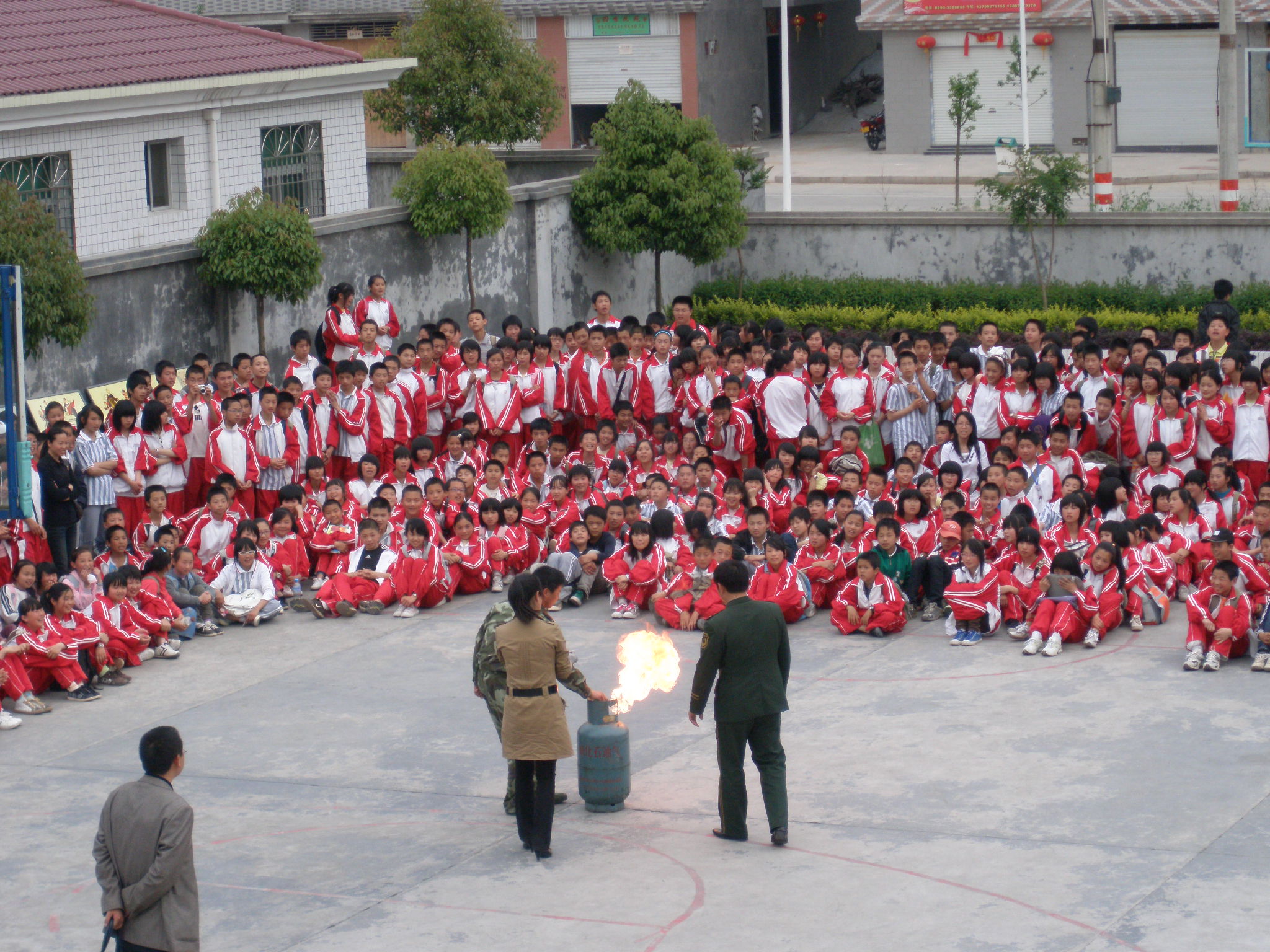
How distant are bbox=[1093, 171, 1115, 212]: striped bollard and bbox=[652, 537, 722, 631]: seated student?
11426 mm

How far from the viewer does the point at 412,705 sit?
11.2 m

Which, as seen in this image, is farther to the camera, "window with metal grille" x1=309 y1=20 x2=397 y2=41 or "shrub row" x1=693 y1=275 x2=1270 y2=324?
"window with metal grille" x1=309 y1=20 x2=397 y2=41

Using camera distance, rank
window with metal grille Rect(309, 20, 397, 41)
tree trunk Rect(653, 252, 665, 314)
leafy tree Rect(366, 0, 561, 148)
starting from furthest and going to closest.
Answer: window with metal grille Rect(309, 20, 397, 41), leafy tree Rect(366, 0, 561, 148), tree trunk Rect(653, 252, 665, 314)

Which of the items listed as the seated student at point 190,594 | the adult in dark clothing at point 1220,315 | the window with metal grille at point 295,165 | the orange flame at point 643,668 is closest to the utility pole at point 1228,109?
the adult in dark clothing at point 1220,315

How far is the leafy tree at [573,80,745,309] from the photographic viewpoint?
19.8 metres

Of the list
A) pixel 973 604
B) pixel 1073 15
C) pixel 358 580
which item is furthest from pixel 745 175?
pixel 1073 15

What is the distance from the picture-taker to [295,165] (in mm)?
20312

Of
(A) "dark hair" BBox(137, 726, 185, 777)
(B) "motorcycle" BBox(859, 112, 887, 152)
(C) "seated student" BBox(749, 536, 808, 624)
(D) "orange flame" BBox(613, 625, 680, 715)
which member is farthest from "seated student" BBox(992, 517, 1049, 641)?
(B) "motorcycle" BBox(859, 112, 887, 152)

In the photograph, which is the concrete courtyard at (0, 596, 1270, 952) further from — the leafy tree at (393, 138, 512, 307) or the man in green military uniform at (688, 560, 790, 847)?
the leafy tree at (393, 138, 512, 307)

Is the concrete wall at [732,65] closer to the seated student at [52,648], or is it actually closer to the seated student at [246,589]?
the seated student at [246,589]

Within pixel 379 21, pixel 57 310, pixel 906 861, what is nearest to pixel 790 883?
pixel 906 861

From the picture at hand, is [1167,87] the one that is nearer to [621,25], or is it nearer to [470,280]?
[621,25]

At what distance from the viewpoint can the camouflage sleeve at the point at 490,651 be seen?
896 centimetres

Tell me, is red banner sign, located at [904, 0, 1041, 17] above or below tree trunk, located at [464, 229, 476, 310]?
above
